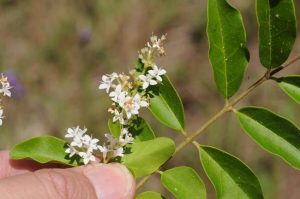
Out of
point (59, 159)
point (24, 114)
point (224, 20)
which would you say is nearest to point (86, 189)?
point (59, 159)

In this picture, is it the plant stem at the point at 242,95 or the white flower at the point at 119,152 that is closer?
the plant stem at the point at 242,95

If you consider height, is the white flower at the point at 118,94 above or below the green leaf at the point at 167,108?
above

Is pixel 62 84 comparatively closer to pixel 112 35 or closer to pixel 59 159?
pixel 112 35

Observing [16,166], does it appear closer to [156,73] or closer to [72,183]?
[72,183]

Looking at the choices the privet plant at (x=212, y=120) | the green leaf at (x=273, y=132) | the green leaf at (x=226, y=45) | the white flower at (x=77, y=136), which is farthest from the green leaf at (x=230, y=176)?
the white flower at (x=77, y=136)

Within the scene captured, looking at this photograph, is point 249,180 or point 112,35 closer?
point 249,180

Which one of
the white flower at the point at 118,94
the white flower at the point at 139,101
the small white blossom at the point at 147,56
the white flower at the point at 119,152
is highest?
the small white blossom at the point at 147,56

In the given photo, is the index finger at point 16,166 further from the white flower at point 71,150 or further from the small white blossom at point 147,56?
the small white blossom at point 147,56
